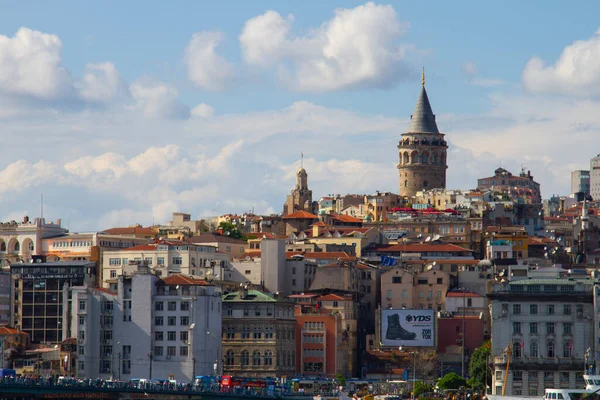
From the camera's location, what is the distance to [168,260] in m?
176

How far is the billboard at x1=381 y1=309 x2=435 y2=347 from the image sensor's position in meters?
164

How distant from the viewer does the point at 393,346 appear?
6516 inches

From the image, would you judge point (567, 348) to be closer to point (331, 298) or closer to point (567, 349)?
point (567, 349)

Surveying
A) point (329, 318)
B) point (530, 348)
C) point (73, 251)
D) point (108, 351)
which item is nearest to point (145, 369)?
point (108, 351)

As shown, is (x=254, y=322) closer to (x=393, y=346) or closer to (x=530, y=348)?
(x=393, y=346)

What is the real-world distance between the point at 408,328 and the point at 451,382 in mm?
17032

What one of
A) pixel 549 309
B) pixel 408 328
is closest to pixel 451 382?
pixel 549 309

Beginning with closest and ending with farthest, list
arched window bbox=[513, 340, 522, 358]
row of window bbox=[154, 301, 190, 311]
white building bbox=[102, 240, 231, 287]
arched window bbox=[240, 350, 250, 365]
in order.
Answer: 1. arched window bbox=[513, 340, 522, 358]
2. row of window bbox=[154, 301, 190, 311]
3. arched window bbox=[240, 350, 250, 365]
4. white building bbox=[102, 240, 231, 287]

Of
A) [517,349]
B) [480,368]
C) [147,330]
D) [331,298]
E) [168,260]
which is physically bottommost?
[480,368]

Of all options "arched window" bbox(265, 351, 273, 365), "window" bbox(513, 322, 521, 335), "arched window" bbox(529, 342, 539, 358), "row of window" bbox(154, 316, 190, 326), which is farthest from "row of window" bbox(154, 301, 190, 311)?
"arched window" bbox(529, 342, 539, 358)

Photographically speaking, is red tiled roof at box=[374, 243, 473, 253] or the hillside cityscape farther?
red tiled roof at box=[374, 243, 473, 253]

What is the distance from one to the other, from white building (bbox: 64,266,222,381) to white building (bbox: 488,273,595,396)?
25250mm

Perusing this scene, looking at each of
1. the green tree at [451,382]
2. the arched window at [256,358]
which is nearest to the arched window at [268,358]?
the arched window at [256,358]

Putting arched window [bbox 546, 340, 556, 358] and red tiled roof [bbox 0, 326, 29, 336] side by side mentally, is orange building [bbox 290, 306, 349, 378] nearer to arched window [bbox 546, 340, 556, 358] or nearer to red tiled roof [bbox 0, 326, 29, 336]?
red tiled roof [bbox 0, 326, 29, 336]
